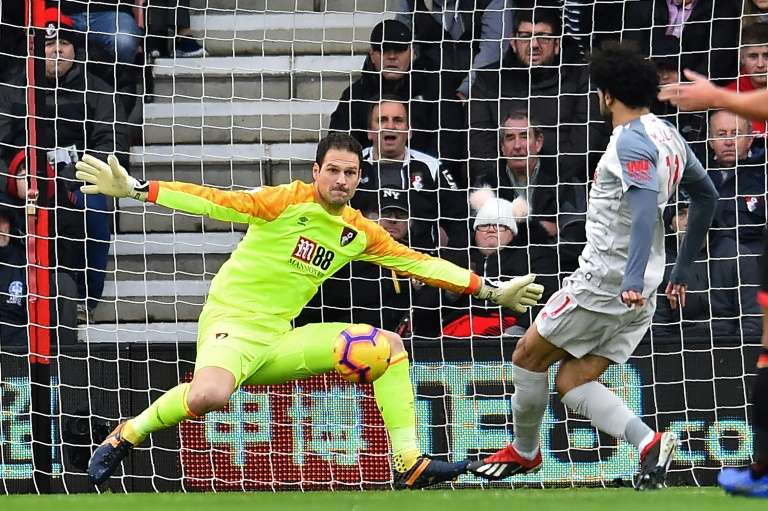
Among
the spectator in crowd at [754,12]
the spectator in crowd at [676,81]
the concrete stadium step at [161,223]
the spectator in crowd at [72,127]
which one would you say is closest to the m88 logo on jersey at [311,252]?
the spectator in crowd at [72,127]

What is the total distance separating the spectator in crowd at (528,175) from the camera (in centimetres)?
923

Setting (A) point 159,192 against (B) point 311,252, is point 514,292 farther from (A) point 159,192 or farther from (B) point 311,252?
(A) point 159,192

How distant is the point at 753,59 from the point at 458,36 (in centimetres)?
196

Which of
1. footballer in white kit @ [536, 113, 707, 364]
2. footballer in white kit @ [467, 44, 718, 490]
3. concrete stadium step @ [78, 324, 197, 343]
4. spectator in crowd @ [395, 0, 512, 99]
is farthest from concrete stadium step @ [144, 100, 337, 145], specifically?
footballer in white kit @ [536, 113, 707, 364]

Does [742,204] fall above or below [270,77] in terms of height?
below

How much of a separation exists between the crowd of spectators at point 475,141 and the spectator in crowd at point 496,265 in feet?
0.03

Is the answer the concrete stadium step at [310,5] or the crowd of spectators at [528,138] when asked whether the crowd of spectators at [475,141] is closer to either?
the crowd of spectators at [528,138]

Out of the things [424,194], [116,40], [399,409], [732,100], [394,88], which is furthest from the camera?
[116,40]

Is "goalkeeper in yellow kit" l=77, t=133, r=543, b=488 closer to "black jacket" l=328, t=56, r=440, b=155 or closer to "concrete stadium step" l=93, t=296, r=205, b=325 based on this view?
"black jacket" l=328, t=56, r=440, b=155

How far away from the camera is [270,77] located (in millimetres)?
10109

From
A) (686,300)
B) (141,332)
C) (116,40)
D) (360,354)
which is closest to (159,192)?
(360,354)

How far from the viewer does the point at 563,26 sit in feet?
31.0

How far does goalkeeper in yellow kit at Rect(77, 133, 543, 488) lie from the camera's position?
7215 millimetres

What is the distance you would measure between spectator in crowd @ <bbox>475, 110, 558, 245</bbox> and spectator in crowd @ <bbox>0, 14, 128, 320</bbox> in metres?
2.52
